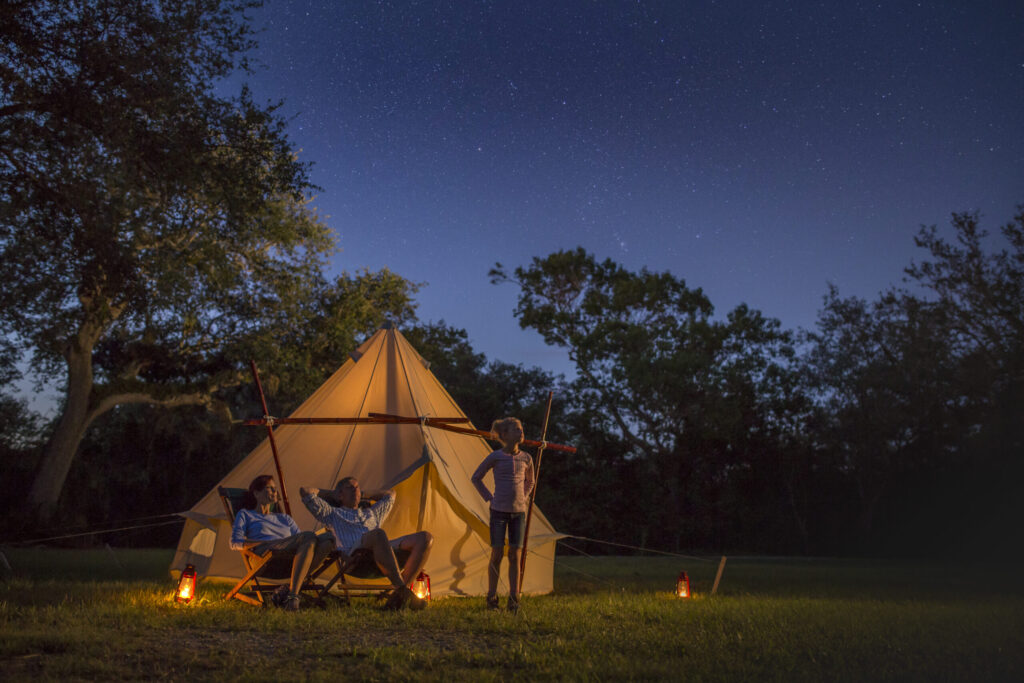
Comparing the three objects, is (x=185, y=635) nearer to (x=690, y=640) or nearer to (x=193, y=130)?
(x=690, y=640)

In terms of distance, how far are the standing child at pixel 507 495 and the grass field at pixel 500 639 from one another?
1.43ft

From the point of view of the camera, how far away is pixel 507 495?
6.39m

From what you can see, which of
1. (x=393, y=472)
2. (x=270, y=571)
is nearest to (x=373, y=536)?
(x=270, y=571)

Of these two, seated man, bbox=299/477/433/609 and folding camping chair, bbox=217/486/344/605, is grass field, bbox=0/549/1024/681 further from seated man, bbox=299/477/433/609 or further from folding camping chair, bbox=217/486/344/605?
seated man, bbox=299/477/433/609

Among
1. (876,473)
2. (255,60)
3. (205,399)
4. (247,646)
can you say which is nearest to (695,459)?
(876,473)

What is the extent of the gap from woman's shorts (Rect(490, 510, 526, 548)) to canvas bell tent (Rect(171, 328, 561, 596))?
34.5 inches

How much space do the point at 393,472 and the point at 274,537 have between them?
1.58 m

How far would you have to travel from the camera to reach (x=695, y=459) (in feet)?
78.5

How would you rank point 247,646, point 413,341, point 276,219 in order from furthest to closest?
point 413,341 → point 276,219 → point 247,646

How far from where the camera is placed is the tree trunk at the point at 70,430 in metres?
15.4

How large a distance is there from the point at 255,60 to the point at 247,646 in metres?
7.70

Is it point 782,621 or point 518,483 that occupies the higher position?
point 518,483

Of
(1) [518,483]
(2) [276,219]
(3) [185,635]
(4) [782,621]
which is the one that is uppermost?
(2) [276,219]

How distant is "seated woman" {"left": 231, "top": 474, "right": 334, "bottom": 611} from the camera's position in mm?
5691
